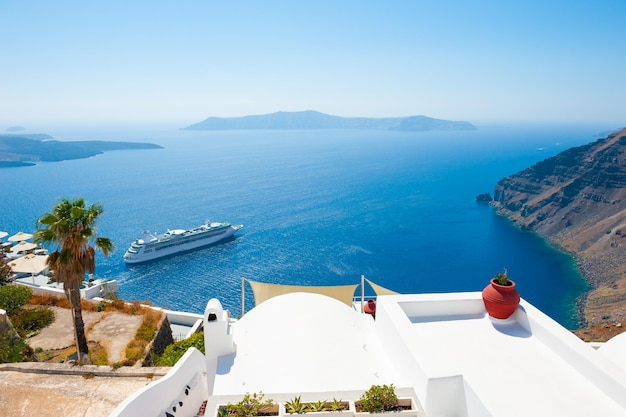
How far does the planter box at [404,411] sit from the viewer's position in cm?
879

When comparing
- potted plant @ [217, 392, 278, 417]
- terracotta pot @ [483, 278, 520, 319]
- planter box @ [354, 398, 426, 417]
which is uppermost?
terracotta pot @ [483, 278, 520, 319]

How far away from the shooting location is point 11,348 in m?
16.0

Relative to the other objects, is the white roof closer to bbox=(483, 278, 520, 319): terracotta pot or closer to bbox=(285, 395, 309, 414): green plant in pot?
bbox=(285, 395, 309, 414): green plant in pot

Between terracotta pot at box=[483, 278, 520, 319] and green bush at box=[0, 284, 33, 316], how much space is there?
26.6m

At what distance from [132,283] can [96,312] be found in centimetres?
4462

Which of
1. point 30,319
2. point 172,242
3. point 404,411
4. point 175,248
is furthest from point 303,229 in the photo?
point 404,411

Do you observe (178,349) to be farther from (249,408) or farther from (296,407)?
(296,407)

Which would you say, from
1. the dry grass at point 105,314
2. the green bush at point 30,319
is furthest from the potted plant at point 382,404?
the green bush at point 30,319

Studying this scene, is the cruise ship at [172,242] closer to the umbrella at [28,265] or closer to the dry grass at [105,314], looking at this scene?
the umbrella at [28,265]

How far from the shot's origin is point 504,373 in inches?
381

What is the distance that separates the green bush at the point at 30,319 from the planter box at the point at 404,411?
21578 mm

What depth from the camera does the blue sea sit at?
6981 cm

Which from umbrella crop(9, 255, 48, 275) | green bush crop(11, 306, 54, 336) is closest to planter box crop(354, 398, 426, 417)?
green bush crop(11, 306, 54, 336)

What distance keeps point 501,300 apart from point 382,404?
18.4ft
